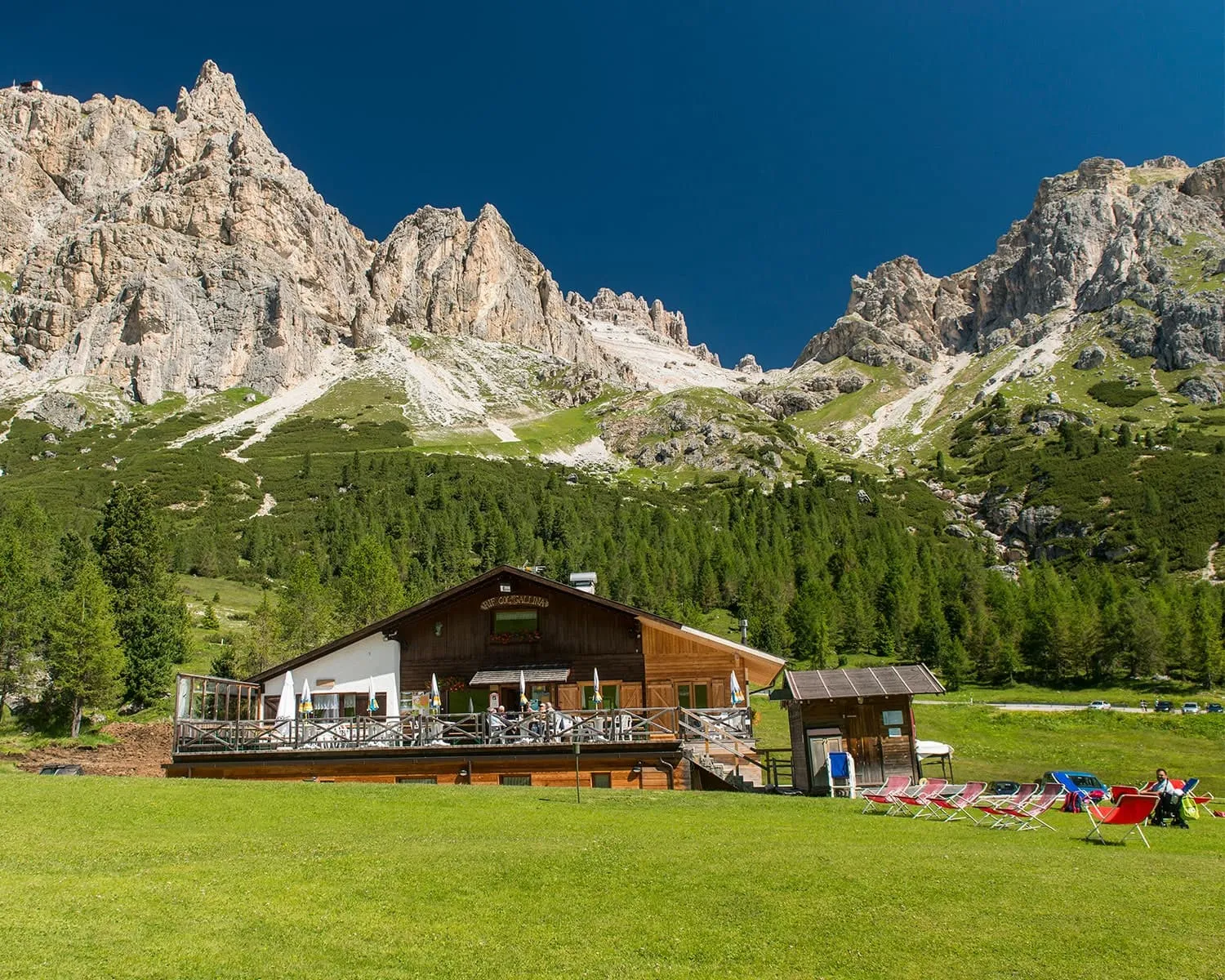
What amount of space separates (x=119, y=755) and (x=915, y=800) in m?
32.4

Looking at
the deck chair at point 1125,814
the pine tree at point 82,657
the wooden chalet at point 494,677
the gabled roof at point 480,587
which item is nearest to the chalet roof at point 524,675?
the wooden chalet at point 494,677

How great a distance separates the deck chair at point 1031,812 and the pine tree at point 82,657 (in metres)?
40.4

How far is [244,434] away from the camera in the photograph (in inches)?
6993

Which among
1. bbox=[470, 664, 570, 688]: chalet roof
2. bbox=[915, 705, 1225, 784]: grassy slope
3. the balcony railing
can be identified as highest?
bbox=[470, 664, 570, 688]: chalet roof

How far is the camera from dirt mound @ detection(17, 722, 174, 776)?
104 feet

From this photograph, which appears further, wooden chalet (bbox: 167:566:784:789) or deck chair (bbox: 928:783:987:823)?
wooden chalet (bbox: 167:566:784:789)

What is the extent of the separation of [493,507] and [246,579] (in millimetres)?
45718

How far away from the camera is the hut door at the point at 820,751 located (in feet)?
78.8

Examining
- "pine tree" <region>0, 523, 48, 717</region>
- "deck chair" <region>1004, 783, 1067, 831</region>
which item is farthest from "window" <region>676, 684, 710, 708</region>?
"pine tree" <region>0, 523, 48, 717</region>

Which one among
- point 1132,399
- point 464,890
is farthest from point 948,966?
point 1132,399

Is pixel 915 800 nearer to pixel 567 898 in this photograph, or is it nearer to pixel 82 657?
pixel 567 898

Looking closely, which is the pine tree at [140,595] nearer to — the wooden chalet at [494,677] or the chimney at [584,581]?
the wooden chalet at [494,677]

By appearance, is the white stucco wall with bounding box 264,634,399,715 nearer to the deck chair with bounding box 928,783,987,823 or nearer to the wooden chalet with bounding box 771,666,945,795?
the wooden chalet with bounding box 771,666,945,795

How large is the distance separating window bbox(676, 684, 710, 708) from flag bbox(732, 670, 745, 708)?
1.09 metres
